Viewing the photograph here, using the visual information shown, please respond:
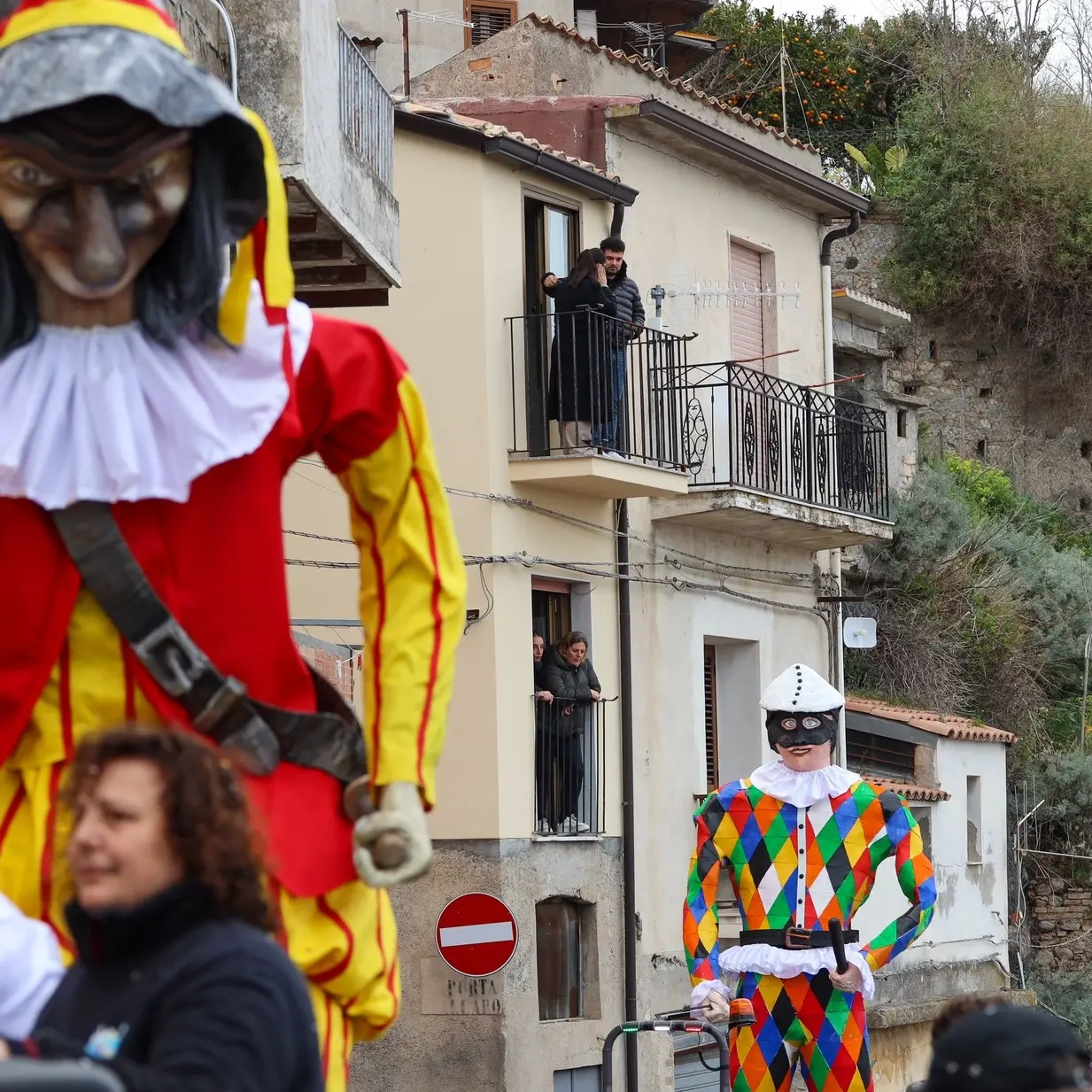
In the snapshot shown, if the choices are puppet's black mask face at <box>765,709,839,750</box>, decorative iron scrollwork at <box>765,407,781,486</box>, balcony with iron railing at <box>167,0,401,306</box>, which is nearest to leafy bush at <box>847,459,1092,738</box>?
decorative iron scrollwork at <box>765,407,781,486</box>

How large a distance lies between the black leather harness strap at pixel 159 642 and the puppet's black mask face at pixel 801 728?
595 cm

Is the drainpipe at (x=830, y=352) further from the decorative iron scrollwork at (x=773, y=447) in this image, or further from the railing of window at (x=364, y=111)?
the railing of window at (x=364, y=111)

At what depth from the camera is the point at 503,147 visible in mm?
19844

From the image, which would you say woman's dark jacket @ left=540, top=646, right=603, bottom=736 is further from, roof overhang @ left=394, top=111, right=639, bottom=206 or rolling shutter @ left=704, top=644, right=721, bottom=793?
roof overhang @ left=394, top=111, right=639, bottom=206

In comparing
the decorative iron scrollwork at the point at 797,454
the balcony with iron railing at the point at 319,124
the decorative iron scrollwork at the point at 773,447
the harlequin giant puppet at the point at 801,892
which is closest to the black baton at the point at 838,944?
the harlequin giant puppet at the point at 801,892

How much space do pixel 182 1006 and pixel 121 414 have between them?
128 cm

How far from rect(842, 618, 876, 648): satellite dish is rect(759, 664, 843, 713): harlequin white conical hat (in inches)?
626

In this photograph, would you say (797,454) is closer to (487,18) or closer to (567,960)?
(567,960)

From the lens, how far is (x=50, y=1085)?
2699 mm

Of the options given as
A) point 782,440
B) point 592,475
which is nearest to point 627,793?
point 592,475

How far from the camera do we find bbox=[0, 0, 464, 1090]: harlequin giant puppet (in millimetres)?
4125

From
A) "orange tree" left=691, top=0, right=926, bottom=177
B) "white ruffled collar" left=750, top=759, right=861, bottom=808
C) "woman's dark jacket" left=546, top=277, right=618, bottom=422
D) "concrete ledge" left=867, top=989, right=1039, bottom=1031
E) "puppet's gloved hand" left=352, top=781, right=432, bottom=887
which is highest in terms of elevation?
"orange tree" left=691, top=0, right=926, bottom=177

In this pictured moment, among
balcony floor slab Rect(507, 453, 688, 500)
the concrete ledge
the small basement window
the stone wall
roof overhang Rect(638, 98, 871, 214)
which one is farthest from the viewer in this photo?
the stone wall

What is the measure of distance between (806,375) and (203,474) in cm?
2190
